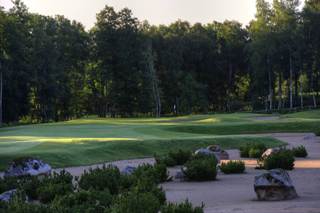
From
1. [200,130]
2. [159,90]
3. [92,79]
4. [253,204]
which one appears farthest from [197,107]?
[253,204]

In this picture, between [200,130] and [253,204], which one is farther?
[200,130]

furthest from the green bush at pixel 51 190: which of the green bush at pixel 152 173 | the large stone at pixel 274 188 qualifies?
the large stone at pixel 274 188

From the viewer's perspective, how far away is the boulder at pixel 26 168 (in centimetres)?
2000

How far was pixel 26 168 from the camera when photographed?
20.3m

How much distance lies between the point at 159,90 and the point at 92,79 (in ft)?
39.1

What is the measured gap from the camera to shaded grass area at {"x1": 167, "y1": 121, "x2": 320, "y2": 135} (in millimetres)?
50250

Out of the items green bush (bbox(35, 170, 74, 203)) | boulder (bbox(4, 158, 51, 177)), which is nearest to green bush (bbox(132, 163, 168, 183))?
green bush (bbox(35, 170, 74, 203))

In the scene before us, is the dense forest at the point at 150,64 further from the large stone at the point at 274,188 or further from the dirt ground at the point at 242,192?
the large stone at the point at 274,188

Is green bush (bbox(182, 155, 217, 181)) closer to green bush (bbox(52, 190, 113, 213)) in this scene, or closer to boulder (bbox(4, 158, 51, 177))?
boulder (bbox(4, 158, 51, 177))

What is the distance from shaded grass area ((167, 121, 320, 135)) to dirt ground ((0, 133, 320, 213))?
22794mm

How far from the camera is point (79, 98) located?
101062mm

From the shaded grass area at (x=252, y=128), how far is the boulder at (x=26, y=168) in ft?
99.9

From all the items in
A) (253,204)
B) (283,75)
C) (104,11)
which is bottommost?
(253,204)

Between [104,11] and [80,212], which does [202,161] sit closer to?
[80,212]
